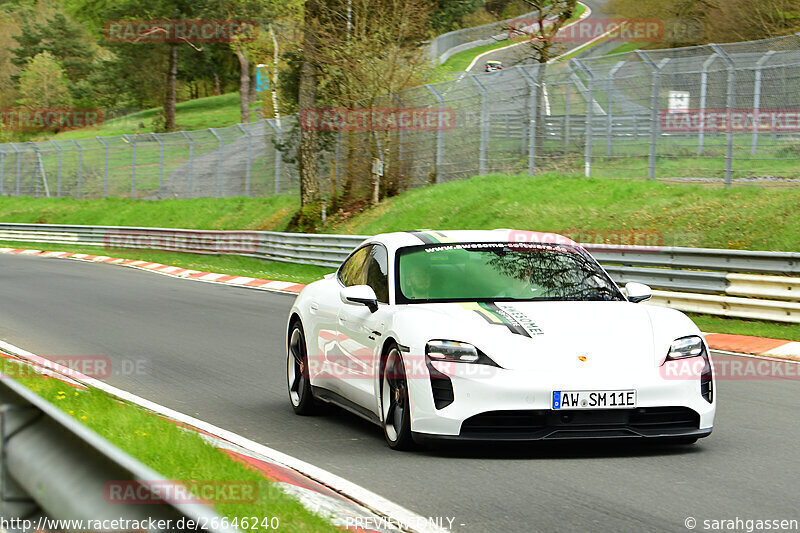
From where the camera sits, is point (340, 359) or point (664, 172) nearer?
point (340, 359)

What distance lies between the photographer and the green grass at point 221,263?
27344 millimetres

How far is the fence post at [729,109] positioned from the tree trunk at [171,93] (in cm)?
6415

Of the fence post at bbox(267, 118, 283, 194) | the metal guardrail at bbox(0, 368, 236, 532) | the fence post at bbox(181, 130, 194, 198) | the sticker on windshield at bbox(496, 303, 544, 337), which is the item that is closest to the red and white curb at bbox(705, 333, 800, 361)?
Result: the sticker on windshield at bbox(496, 303, 544, 337)

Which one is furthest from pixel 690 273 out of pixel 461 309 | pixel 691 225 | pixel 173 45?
pixel 173 45

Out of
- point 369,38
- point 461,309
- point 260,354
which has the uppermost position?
point 369,38

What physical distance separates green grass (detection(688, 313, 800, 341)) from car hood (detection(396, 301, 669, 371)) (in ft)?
23.9

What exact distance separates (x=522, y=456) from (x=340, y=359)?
187 cm

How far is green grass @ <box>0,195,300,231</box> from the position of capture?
39938 millimetres

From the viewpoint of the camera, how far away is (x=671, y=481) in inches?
241

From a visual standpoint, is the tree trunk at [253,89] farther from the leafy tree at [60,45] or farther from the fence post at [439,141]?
the fence post at [439,141]

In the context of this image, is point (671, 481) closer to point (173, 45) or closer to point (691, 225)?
point (691, 225)

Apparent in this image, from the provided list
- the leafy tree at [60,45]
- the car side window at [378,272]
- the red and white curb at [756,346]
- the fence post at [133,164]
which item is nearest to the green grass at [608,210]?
the red and white curb at [756,346]

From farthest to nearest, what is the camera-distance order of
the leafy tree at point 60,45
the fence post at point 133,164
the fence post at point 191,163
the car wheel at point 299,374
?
the leafy tree at point 60,45 < the fence post at point 133,164 < the fence post at point 191,163 < the car wheel at point 299,374

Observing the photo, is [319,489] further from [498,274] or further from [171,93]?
[171,93]
